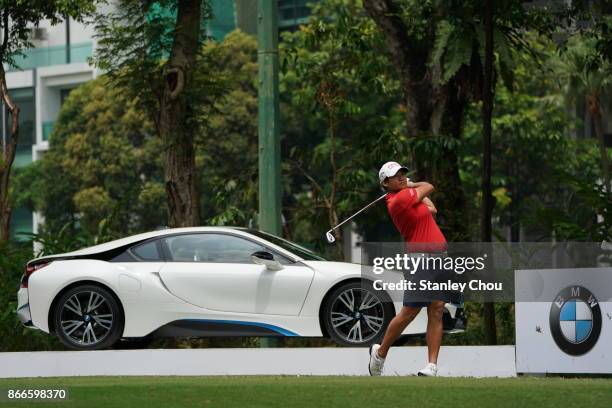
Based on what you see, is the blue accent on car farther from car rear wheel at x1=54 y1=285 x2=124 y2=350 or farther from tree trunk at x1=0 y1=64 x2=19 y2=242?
tree trunk at x1=0 y1=64 x2=19 y2=242

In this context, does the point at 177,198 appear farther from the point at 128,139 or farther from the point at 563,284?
the point at 128,139

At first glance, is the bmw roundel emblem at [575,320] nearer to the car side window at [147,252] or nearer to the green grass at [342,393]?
the green grass at [342,393]

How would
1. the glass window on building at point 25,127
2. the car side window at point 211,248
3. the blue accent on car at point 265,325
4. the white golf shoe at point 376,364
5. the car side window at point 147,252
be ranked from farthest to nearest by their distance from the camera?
1. the glass window on building at point 25,127
2. the car side window at point 147,252
3. the car side window at point 211,248
4. the blue accent on car at point 265,325
5. the white golf shoe at point 376,364

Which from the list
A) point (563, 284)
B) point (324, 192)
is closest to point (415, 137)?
point (324, 192)

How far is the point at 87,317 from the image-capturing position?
48.4ft

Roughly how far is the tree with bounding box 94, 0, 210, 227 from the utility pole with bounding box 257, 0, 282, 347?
3420 mm

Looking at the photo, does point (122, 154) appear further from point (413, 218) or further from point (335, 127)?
point (413, 218)

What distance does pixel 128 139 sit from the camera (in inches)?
2041

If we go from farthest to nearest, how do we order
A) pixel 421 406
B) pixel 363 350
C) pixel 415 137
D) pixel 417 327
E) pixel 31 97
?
1. pixel 31 97
2. pixel 415 137
3. pixel 417 327
4. pixel 363 350
5. pixel 421 406

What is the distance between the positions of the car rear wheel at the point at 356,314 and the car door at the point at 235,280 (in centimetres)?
35

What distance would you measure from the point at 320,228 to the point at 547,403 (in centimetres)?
1377

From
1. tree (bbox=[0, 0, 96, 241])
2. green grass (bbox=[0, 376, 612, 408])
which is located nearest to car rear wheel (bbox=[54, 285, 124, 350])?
green grass (bbox=[0, 376, 612, 408])

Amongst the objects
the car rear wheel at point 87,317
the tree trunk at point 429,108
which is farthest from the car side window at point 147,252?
the tree trunk at point 429,108

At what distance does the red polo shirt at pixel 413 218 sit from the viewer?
11.3 m
